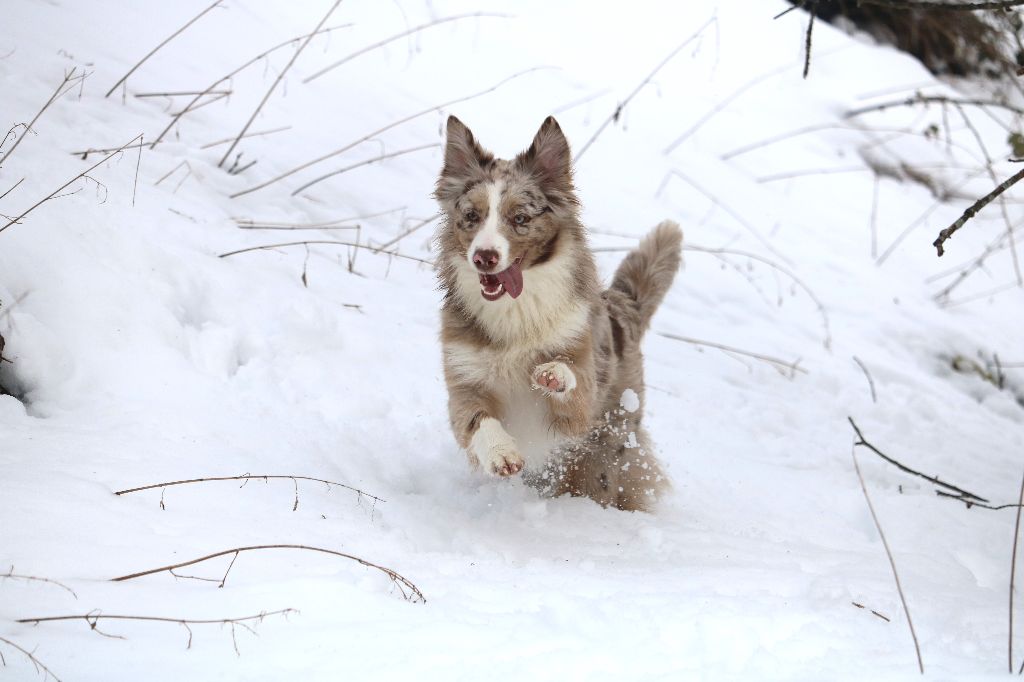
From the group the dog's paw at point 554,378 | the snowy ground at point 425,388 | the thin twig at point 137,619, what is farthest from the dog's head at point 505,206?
the thin twig at point 137,619

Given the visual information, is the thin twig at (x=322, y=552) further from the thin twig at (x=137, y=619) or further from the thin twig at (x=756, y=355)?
the thin twig at (x=756, y=355)

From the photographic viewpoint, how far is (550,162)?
12.3 feet

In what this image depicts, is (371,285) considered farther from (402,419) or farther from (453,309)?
(453,309)

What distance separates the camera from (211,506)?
9.22ft

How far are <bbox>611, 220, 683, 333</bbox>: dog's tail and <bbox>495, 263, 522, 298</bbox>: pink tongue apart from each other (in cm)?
113

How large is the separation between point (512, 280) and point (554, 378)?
43 centimetres

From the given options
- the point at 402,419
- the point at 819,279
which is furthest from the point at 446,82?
the point at 402,419

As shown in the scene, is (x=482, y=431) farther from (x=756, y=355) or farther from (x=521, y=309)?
(x=756, y=355)

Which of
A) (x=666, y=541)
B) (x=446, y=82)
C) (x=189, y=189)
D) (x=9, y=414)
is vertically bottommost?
(x=666, y=541)

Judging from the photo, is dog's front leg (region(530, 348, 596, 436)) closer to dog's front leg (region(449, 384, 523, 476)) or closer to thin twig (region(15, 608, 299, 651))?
dog's front leg (region(449, 384, 523, 476))

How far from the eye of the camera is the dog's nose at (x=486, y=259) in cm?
330

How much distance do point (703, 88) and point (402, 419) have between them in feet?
22.1

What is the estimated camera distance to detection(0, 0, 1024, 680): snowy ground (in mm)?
2230

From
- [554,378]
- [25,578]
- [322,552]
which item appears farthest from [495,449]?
[25,578]
